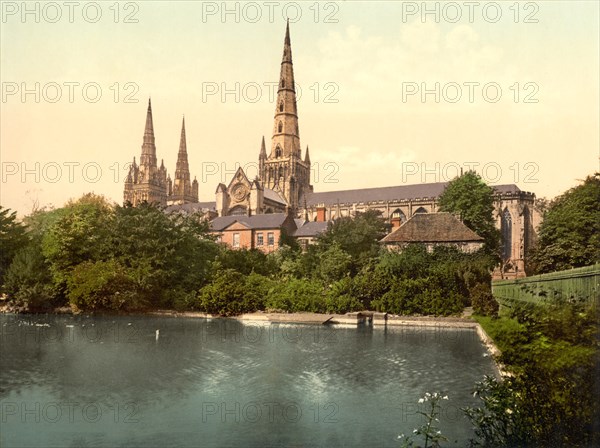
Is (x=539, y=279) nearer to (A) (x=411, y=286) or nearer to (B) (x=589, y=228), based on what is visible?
(A) (x=411, y=286)

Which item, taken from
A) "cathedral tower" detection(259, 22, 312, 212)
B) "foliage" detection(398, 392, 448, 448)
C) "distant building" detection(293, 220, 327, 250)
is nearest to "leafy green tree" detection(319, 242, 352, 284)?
"distant building" detection(293, 220, 327, 250)

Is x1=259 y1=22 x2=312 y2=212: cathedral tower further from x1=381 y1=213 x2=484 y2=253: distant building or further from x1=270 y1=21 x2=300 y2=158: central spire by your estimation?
x1=381 y1=213 x2=484 y2=253: distant building

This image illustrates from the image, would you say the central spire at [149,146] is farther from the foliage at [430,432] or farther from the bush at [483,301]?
the foliage at [430,432]

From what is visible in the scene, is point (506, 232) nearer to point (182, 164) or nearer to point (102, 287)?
point (102, 287)

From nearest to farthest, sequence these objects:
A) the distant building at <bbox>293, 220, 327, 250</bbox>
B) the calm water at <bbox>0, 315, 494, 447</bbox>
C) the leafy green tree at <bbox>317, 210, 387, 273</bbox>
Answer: the calm water at <bbox>0, 315, 494, 447</bbox> < the leafy green tree at <bbox>317, 210, 387, 273</bbox> < the distant building at <bbox>293, 220, 327, 250</bbox>

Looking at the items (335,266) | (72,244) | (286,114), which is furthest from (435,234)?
(286,114)

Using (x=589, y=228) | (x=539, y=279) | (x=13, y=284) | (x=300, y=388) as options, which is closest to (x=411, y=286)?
(x=589, y=228)
